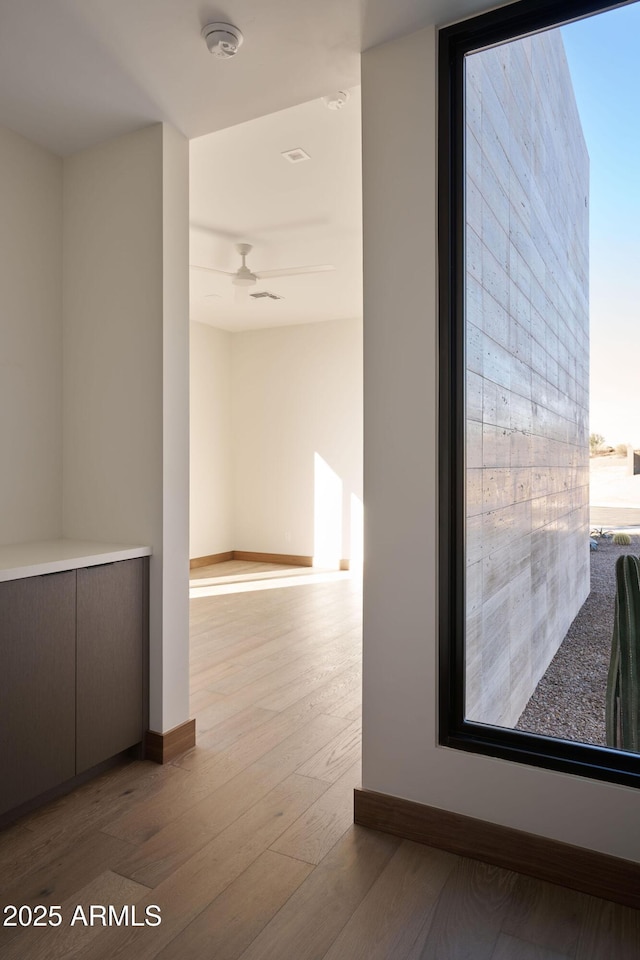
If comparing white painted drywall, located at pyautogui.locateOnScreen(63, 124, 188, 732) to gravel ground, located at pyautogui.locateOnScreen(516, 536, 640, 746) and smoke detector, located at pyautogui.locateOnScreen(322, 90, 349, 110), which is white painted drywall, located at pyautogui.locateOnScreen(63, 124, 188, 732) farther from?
gravel ground, located at pyautogui.locateOnScreen(516, 536, 640, 746)

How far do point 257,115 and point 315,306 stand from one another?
4107mm

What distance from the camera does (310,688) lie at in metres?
3.27

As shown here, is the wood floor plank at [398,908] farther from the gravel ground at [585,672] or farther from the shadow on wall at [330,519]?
the shadow on wall at [330,519]

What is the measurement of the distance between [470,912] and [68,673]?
56.6 inches

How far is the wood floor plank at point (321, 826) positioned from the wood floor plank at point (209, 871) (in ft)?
0.11

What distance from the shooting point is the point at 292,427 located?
754 centimetres

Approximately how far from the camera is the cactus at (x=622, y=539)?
1.80 m

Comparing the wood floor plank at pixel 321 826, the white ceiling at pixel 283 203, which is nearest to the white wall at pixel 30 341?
the white ceiling at pixel 283 203

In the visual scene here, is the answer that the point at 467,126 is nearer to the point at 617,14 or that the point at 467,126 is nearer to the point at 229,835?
the point at 617,14

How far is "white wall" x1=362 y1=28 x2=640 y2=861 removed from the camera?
1951 mm

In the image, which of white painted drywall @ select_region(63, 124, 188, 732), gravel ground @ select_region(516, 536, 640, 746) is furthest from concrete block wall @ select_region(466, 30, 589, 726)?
white painted drywall @ select_region(63, 124, 188, 732)

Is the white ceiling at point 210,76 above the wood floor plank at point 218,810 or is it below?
above

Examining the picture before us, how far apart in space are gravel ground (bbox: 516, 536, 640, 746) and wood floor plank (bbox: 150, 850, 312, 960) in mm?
789

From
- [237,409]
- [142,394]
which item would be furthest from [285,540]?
[142,394]
